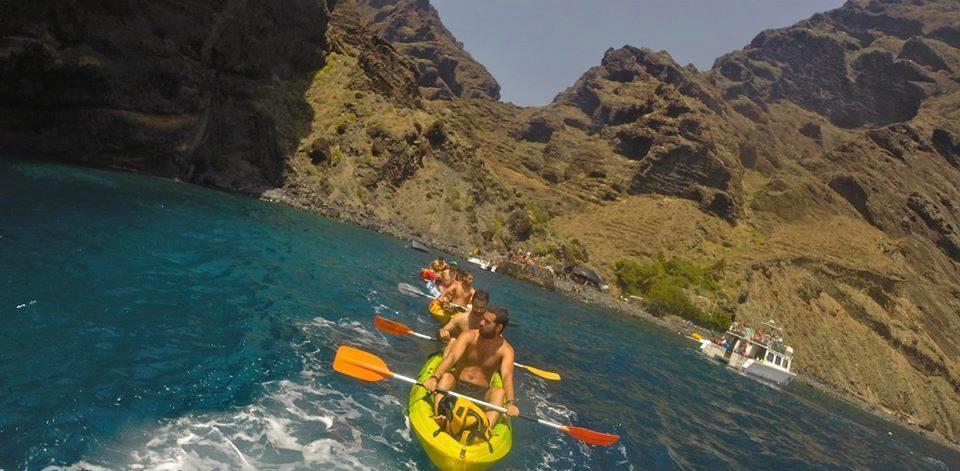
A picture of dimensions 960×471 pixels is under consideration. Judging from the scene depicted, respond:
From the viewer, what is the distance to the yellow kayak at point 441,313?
1891 cm

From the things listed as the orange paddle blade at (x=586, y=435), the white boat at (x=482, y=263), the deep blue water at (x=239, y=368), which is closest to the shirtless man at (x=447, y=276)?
the deep blue water at (x=239, y=368)

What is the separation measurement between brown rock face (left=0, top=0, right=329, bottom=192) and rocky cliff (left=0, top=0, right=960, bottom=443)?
6.1 inches

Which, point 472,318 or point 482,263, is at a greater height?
point 472,318

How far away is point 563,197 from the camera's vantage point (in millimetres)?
110250

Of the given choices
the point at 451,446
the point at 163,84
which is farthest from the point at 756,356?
the point at 163,84

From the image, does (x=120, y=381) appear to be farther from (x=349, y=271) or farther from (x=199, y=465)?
(x=349, y=271)

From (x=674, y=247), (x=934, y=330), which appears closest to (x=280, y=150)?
(x=674, y=247)

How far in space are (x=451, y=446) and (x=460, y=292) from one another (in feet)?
37.6

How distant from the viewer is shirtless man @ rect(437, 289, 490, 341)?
11500 mm

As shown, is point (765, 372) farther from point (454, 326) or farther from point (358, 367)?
point (358, 367)

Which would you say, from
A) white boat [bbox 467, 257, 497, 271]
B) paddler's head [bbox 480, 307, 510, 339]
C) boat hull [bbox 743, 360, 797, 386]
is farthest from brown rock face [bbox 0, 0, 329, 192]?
boat hull [bbox 743, 360, 797, 386]

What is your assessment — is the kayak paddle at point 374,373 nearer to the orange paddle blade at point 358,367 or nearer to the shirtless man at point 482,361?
the orange paddle blade at point 358,367

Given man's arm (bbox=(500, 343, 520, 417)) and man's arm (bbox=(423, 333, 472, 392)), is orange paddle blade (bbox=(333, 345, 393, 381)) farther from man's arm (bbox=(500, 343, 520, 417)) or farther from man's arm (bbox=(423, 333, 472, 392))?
man's arm (bbox=(500, 343, 520, 417))

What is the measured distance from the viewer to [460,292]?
64.3 ft
